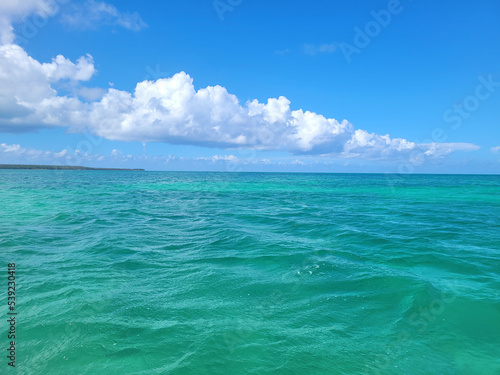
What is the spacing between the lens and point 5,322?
6.11 meters

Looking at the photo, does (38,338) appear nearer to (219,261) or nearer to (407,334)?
(219,261)

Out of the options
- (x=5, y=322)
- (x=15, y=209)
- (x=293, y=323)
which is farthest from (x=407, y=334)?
(x=15, y=209)

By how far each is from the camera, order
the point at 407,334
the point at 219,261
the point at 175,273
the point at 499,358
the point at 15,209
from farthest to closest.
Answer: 1. the point at 15,209
2. the point at 219,261
3. the point at 175,273
4. the point at 407,334
5. the point at 499,358

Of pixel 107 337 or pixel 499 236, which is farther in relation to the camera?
pixel 499 236

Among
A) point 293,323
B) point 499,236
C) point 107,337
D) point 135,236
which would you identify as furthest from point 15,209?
point 499,236

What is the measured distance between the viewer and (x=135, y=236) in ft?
45.7

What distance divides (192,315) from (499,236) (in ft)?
51.6

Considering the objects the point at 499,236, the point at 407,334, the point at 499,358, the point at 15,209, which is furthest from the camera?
the point at 15,209

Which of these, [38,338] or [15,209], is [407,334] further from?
[15,209]

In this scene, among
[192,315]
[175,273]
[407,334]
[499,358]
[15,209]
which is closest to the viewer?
[499,358]

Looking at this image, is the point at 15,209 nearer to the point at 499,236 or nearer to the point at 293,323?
the point at 293,323

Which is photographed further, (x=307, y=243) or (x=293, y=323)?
(x=307, y=243)

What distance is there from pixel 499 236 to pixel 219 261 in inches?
551

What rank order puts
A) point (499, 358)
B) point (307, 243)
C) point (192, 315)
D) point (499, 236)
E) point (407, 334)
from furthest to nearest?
point (499, 236)
point (307, 243)
point (192, 315)
point (407, 334)
point (499, 358)
